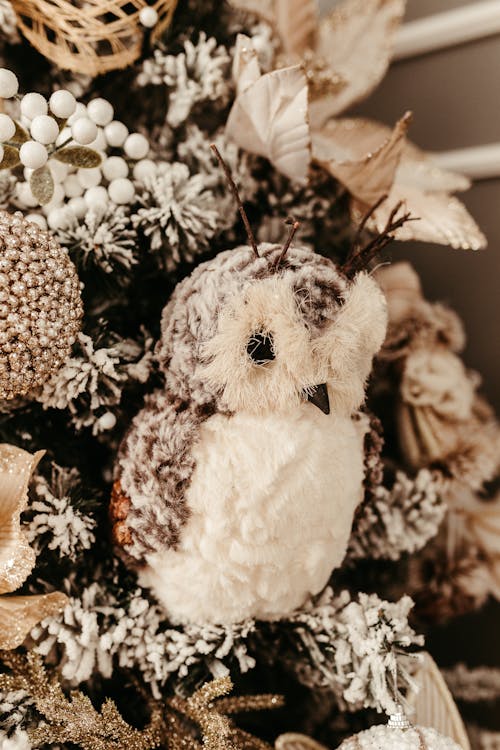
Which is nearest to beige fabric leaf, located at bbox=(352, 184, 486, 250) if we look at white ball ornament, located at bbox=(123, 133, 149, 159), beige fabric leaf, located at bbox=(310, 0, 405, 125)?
beige fabric leaf, located at bbox=(310, 0, 405, 125)

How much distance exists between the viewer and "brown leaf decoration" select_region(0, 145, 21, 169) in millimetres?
541

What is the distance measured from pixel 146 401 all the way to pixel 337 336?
7.6 inches

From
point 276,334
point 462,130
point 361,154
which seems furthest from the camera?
point 462,130

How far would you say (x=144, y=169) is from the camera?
61 centimetres

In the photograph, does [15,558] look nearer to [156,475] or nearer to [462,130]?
[156,475]

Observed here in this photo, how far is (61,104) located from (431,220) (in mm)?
381

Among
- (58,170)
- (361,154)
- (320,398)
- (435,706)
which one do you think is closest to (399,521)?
(435,706)

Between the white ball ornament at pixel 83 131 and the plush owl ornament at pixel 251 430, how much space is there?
15cm

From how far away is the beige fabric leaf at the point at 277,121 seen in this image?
59 cm

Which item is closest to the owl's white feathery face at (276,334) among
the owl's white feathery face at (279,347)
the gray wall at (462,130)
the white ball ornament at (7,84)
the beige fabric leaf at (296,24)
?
the owl's white feathery face at (279,347)

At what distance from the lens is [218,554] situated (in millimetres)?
523

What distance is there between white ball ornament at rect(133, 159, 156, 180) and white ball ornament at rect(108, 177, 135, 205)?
0.9 inches

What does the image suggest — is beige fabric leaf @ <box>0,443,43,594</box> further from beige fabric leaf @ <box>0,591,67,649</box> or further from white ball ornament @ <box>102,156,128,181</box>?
white ball ornament @ <box>102,156,128,181</box>

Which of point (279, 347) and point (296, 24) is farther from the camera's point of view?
point (296, 24)
